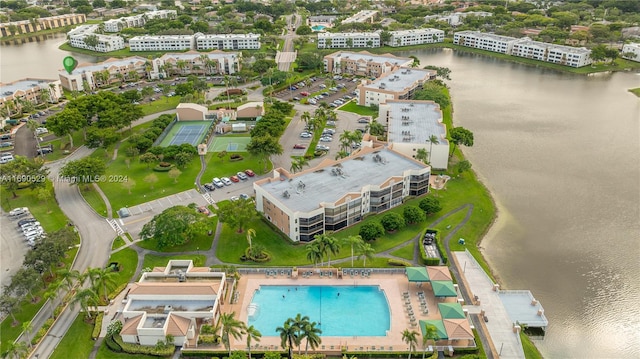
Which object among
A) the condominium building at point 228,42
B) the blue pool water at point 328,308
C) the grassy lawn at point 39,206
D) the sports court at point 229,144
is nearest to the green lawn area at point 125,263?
the grassy lawn at point 39,206

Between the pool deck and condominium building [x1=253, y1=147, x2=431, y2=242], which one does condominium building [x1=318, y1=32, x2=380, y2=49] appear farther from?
the pool deck

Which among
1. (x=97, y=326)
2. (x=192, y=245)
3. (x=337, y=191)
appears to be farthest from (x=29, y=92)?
(x=337, y=191)

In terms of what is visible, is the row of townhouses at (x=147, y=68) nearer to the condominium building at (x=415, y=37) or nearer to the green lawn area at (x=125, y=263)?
the condominium building at (x=415, y=37)

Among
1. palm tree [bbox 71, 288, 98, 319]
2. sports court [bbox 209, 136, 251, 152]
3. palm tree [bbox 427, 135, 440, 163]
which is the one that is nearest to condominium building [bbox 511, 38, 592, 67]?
palm tree [bbox 427, 135, 440, 163]

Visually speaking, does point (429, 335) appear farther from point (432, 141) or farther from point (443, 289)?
point (432, 141)

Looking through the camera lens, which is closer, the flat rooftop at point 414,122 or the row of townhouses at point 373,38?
the flat rooftop at point 414,122

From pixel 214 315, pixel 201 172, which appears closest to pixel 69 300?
pixel 214 315
